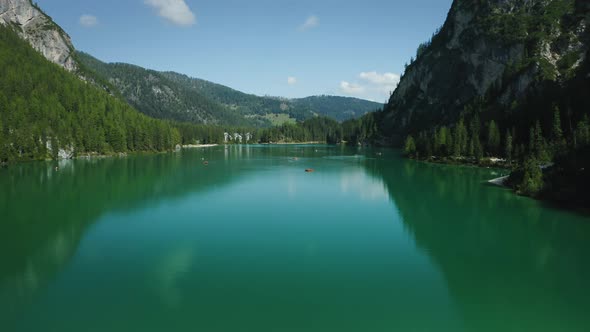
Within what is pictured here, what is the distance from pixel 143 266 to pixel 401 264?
1592cm

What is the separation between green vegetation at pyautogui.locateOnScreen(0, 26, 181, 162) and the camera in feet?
323

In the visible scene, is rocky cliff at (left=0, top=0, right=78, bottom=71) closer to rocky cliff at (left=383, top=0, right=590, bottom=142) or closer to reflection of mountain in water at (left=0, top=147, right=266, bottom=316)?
reflection of mountain in water at (left=0, top=147, right=266, bottom=316)

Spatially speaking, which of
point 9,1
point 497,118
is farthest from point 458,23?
point 9,1

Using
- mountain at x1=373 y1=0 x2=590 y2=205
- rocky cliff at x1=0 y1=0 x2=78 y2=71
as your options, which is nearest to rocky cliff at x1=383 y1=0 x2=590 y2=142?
mountain at x1=373 y1=0 x2=590 y2=205

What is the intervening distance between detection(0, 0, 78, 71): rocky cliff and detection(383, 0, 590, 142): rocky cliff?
170 meters

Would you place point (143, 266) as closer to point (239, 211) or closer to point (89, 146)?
point (239, 211)

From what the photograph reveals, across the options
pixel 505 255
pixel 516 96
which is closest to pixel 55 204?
pixel 505 255

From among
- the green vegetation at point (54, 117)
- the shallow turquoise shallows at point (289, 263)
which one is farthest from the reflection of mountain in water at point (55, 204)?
the green vegetation at point (54, 117)

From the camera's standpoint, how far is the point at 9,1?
16762 cm

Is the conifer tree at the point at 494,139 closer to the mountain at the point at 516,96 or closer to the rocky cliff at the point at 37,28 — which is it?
the mountain at the point at 516,96

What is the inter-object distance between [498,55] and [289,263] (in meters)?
147

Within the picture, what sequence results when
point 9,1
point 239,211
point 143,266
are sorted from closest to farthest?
point 143,266, point 239,211, point 9,1

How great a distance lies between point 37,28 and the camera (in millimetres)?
185250

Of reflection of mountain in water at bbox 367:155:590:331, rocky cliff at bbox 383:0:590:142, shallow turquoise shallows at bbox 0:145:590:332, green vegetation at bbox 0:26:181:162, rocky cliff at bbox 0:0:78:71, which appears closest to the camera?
shallow turquoise shallows at bbox 0:145:590:332
